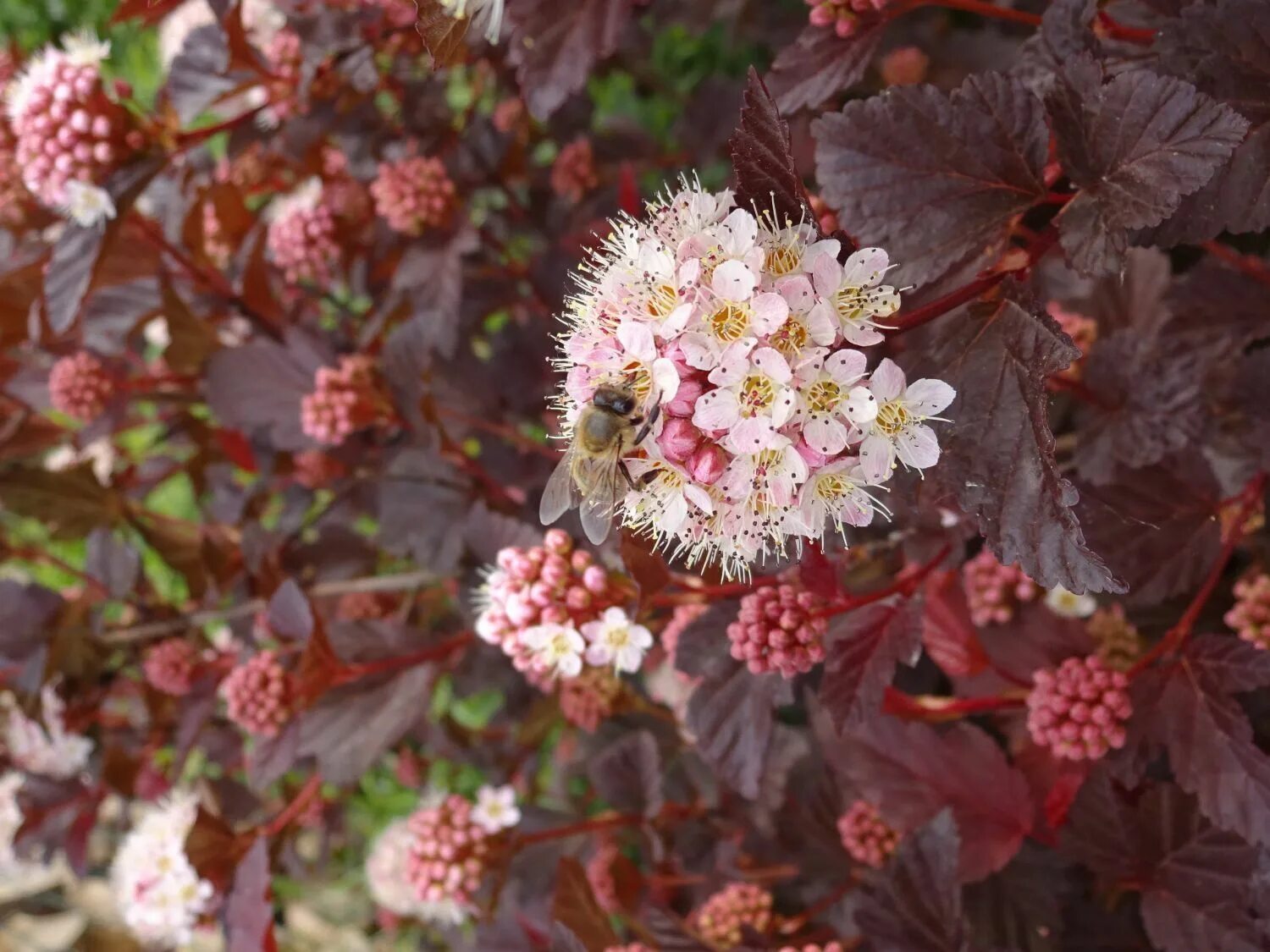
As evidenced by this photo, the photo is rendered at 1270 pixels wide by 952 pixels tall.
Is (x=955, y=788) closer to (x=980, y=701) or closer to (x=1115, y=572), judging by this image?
(x=980, y=701)

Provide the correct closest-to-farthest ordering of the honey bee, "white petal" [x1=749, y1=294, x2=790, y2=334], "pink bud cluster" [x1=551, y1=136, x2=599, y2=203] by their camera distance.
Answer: "white petal" [x1=749, y1=294, x2=790, y2=334] → the honey bee → "pink bud cluster" [x1=551, y1=136, x2=599, y2=203]

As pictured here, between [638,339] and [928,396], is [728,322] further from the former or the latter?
[928,396]

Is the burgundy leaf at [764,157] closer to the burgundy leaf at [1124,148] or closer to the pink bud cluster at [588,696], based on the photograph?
the burgundy leaf at [1124,148]

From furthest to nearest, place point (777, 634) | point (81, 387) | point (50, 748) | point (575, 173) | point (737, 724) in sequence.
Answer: point (50, 748), point (575, 173), point (81, 387), point (737, 724), point (777, 634)

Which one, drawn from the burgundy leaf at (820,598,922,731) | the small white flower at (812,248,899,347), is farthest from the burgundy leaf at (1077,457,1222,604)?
the small white flower at (812,248,899,347)

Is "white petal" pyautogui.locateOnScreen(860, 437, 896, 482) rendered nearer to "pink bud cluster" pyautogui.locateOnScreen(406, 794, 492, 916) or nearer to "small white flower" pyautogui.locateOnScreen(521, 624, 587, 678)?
"small white flower" pyautogui.locateOnScreen(521, 624, 587, 678)

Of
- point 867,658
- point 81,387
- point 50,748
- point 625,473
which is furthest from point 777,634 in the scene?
point 50,748
